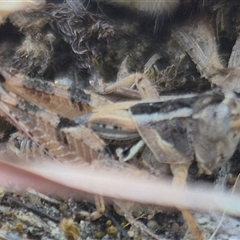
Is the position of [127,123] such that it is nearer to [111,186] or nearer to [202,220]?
[111,186]

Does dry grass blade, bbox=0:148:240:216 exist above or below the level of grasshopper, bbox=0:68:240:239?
below

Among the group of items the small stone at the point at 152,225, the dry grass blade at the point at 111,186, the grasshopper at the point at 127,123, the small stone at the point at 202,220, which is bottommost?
the small stone at the point at 152,225

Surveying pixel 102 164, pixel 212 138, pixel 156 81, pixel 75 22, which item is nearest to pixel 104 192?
pixel 102 164

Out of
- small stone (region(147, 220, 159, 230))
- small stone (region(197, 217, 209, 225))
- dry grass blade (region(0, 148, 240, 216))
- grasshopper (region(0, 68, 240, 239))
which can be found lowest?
small stone (region(147, 220, 159, 230))

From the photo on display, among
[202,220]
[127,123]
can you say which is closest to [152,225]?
[202,220]

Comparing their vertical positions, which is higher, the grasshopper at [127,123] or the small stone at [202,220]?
the grasshopper at [127,123]

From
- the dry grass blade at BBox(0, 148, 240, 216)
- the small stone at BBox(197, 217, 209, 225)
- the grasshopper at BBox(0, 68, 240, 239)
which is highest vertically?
the grasshopper at BBox(0, 68, 240, 239)

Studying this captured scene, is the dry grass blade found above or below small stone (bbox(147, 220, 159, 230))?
above

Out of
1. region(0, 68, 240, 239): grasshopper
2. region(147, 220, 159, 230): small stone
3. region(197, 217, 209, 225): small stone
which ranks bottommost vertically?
region(147, 220, 159, 230): small stone

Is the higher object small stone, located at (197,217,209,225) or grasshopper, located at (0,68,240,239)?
grasshopper, located at (0,68,240,239)
